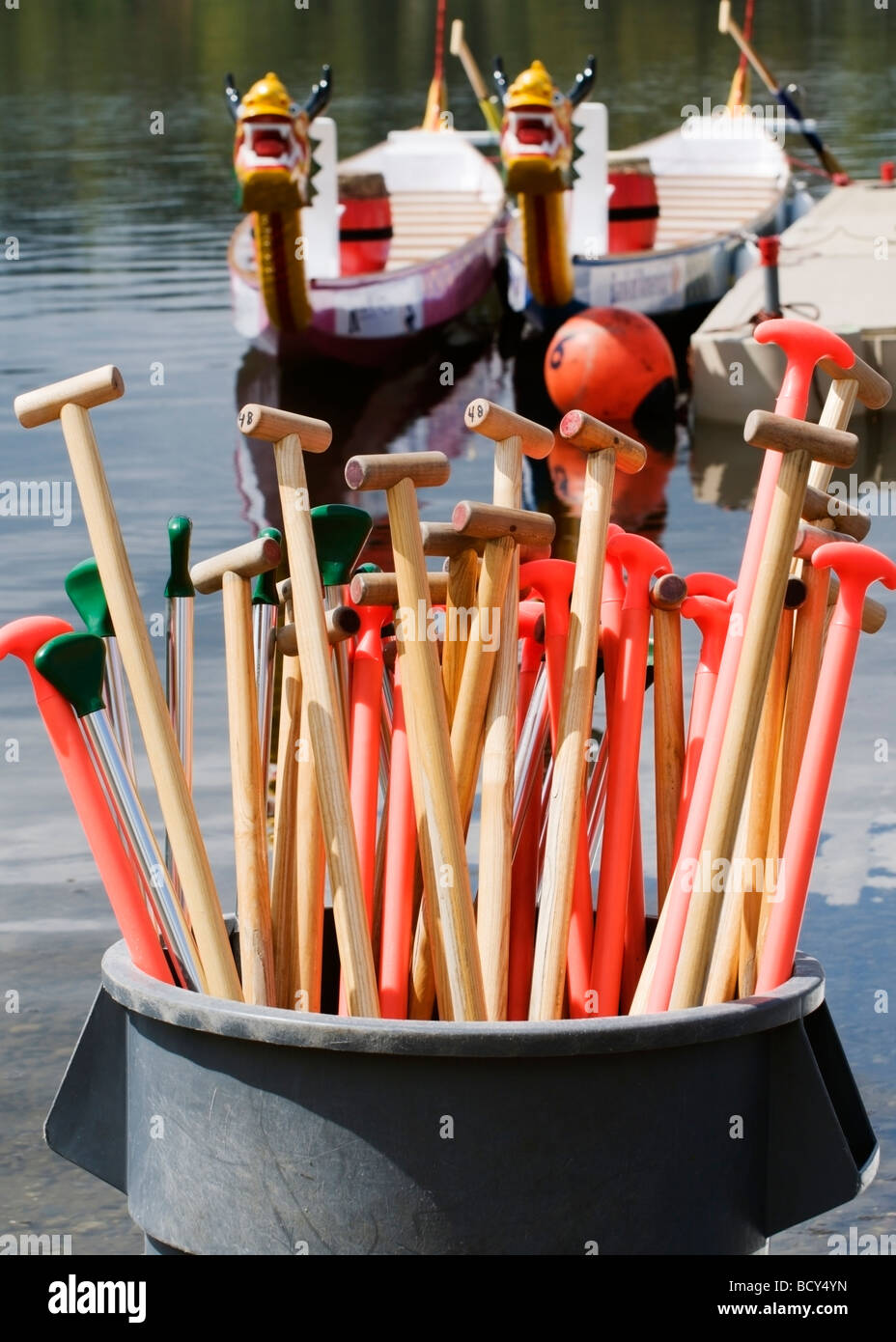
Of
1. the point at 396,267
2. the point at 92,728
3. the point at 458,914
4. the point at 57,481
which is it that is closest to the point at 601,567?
the point at 458,914

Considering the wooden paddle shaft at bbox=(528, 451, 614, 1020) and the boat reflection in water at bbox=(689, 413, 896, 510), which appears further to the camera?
the boat reflection in water at bbox=(689, 413, 896, 510)

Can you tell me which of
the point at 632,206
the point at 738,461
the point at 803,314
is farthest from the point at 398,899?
the point at 632,206

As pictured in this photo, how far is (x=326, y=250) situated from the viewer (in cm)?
1473

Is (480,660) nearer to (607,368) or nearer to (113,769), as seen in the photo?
(113,769)

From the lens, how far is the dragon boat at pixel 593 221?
1420 centimetres

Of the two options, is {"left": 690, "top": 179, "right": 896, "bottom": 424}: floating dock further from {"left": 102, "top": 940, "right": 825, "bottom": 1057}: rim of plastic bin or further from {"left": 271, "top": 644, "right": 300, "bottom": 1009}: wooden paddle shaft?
{"left": 102, "top": 940, "right": 825, "bottom": 1057}: rim of plastic bin

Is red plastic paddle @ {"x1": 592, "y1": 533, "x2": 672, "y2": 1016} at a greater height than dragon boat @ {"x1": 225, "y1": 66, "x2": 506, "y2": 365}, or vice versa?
red plastic paddle @ {"x1": 592, "y1": 533, "x2": 672, "y2": 1016}

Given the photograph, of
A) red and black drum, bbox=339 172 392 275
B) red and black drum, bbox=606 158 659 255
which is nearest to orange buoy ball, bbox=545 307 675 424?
red and black drum, bbox=339 172 392 275

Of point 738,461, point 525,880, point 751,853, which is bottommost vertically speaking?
point 738,461

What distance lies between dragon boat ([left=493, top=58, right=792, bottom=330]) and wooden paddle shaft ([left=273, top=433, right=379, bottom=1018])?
1182cm

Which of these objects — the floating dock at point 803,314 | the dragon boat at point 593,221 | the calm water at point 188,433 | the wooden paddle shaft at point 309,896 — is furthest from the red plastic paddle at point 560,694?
the dragon boat at point 593,221

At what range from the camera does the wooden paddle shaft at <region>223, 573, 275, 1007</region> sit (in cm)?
269

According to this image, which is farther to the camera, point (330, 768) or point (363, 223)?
point (363, 223)

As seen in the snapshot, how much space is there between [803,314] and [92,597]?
1125 centimetres
